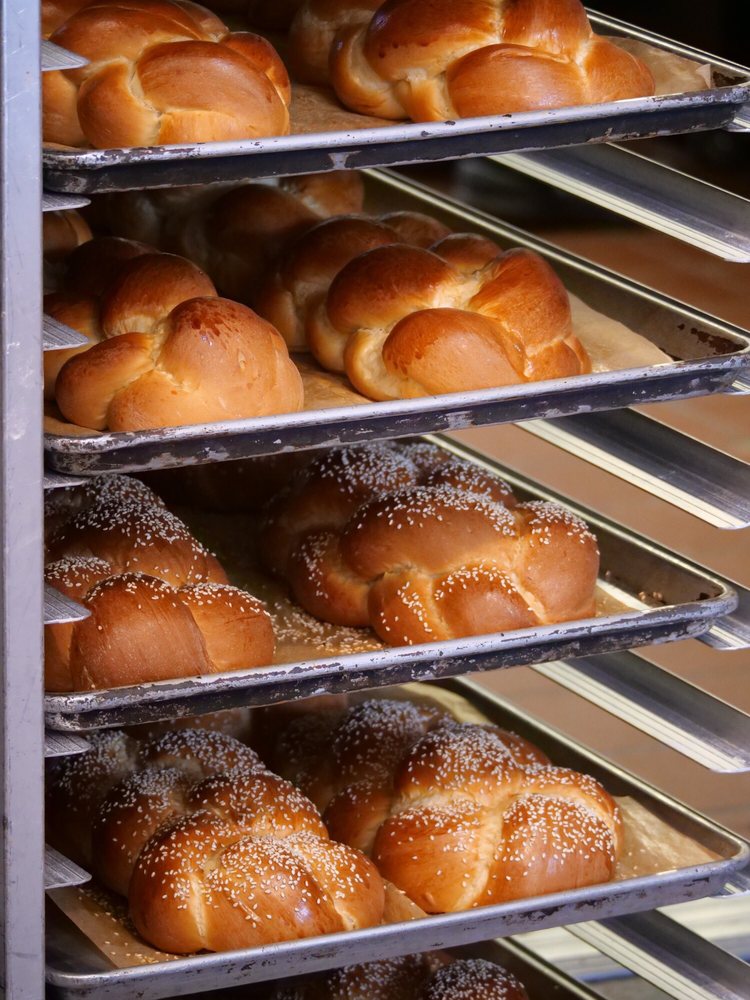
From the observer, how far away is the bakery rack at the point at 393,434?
4.37 feet

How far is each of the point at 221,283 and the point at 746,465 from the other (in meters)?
0.73

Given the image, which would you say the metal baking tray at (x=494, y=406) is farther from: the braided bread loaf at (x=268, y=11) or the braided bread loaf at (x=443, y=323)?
the braided bread loaf at (x=268, y=11)

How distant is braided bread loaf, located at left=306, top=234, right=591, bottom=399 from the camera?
165 centimetres

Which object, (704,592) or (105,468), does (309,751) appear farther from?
(105,468)

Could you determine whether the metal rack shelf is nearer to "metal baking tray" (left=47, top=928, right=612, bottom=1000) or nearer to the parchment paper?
the parchment paper

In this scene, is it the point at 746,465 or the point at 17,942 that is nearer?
the point at 17,942

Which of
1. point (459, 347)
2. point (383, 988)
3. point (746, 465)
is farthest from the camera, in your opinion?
point (383, 988)

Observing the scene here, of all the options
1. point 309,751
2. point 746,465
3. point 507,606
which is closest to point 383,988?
point 309,751

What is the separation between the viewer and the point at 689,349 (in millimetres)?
1792

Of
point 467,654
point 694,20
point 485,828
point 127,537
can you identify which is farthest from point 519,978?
point 694,20

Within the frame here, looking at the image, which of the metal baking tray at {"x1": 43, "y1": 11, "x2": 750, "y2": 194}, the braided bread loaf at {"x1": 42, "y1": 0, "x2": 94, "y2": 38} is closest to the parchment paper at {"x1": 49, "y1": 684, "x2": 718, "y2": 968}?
the metal baking tray at {"x1": 43, "y1": 11, "x2": 750, "y2": 194}

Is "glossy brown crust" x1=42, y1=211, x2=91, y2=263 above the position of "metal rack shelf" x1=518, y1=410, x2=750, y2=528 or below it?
above

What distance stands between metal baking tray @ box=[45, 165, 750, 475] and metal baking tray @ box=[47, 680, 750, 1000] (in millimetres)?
502

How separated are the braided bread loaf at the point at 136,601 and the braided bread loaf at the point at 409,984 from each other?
1.79ft
